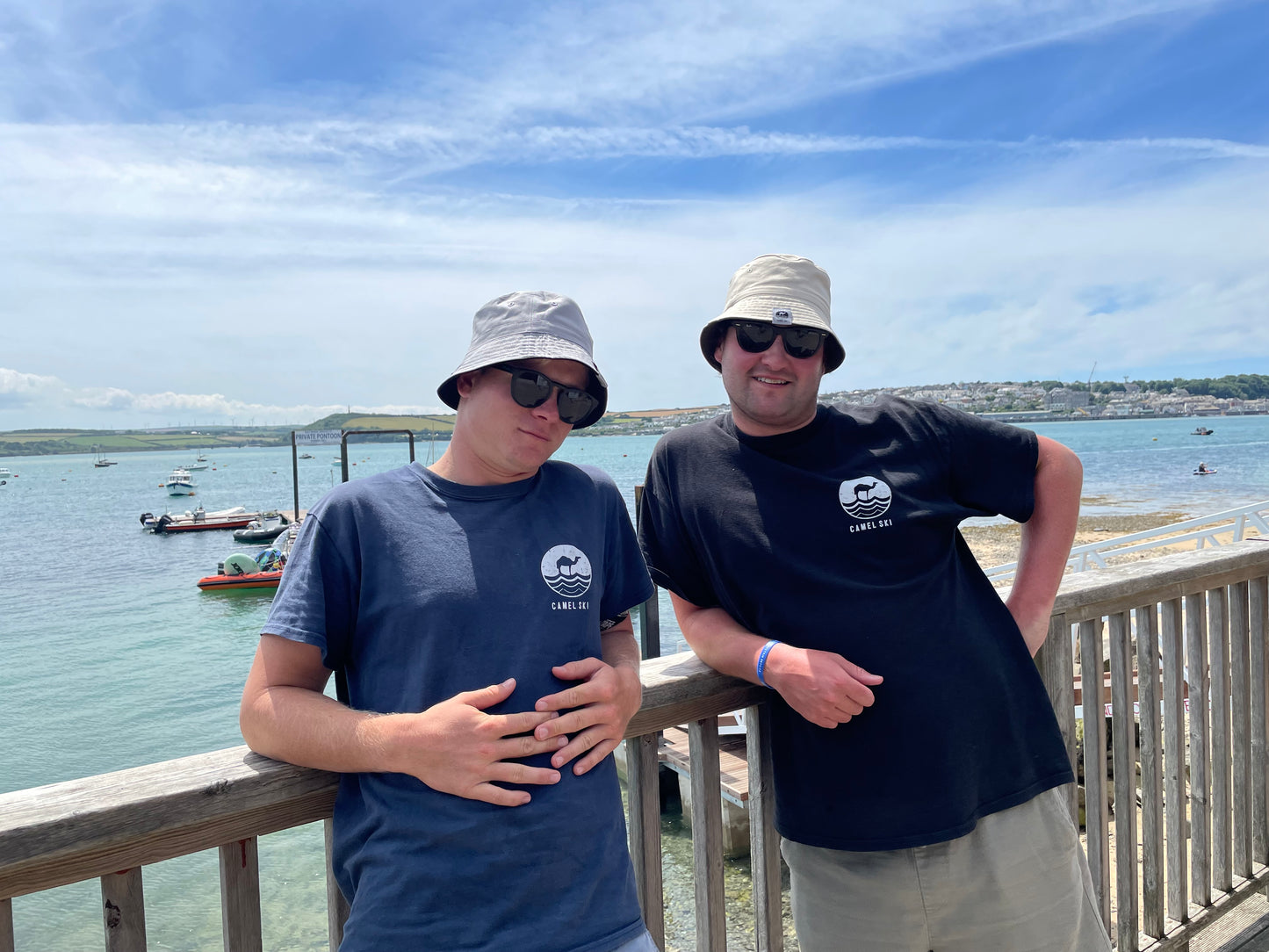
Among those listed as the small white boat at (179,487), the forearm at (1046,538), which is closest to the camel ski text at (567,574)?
the forearm at (1046,538)

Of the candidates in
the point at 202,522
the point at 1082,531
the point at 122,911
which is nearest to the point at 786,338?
the point at 122,911

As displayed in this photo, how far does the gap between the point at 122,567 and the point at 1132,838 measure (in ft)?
Answer: 170

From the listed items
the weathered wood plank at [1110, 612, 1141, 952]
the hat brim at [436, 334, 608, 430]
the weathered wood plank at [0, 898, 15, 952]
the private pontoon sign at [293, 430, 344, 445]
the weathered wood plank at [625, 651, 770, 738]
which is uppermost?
the private pontoon sign at [293, 430, 344, 445]

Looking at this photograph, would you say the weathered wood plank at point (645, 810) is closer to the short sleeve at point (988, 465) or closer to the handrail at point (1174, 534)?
the short sleeve at point (988, 465)

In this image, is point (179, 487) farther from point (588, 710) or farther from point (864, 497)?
point (588, 710)

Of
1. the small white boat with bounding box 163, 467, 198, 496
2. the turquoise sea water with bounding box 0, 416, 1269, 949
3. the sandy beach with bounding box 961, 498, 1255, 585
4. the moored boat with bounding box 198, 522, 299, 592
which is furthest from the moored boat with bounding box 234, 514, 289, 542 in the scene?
the small white boat with bounding box 163, 467, 198, 496

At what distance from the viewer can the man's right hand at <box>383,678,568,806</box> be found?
130 centimetres

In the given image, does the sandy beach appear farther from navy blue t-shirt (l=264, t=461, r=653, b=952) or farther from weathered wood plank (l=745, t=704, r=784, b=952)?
navy blue t-shirt (l=264, t=461, r=653, b=952)

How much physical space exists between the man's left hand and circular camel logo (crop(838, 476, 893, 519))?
0.72 metres

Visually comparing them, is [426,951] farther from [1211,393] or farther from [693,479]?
[1211,393]

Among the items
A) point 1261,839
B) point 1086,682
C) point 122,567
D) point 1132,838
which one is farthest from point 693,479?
point 122,567

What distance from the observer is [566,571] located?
1556 mm

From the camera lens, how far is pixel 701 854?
6.28 ft

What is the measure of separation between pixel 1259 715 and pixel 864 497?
2.33 meters
